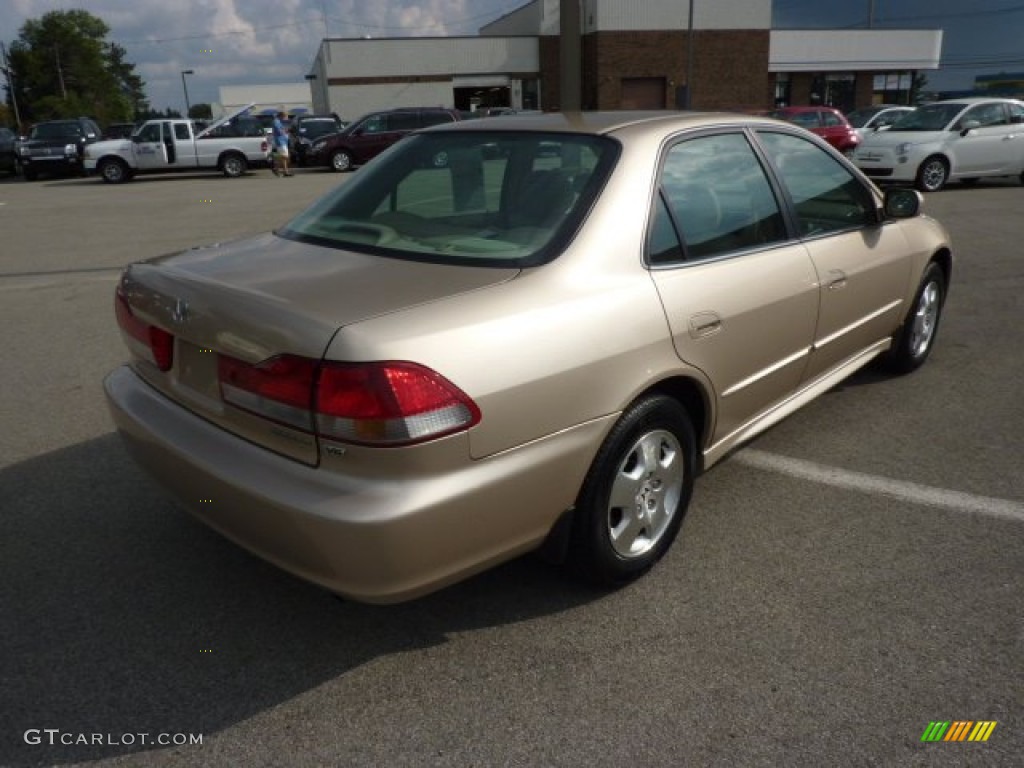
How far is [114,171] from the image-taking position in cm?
2362

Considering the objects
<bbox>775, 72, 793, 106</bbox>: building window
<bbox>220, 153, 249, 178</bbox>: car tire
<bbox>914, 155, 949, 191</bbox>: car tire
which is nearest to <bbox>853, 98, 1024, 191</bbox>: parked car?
<bbox>914, 155, 949, 191</bbox>: car tire

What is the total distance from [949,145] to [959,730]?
15476mm

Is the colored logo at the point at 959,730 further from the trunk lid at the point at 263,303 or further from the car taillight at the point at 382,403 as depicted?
the trunk lid at the point at 263,303

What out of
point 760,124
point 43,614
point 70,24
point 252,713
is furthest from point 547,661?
point 70,24

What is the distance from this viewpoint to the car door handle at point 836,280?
3840mm

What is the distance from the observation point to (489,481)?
2.36 meters

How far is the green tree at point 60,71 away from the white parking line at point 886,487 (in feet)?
222

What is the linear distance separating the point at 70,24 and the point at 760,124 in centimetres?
8590

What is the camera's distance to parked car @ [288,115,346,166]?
88.2 ft

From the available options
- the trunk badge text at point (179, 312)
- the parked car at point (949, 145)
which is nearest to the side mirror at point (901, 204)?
the trunk badge text at point (179, 312)

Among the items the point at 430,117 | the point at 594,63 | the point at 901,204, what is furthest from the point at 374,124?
the point at 901,204

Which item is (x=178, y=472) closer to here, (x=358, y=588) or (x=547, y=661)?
(x=358, y=588)

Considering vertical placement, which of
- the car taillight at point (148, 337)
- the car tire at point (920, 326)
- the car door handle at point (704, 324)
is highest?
the car taillight at point (148, 337)

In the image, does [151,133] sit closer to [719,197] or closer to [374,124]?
[374,124]
